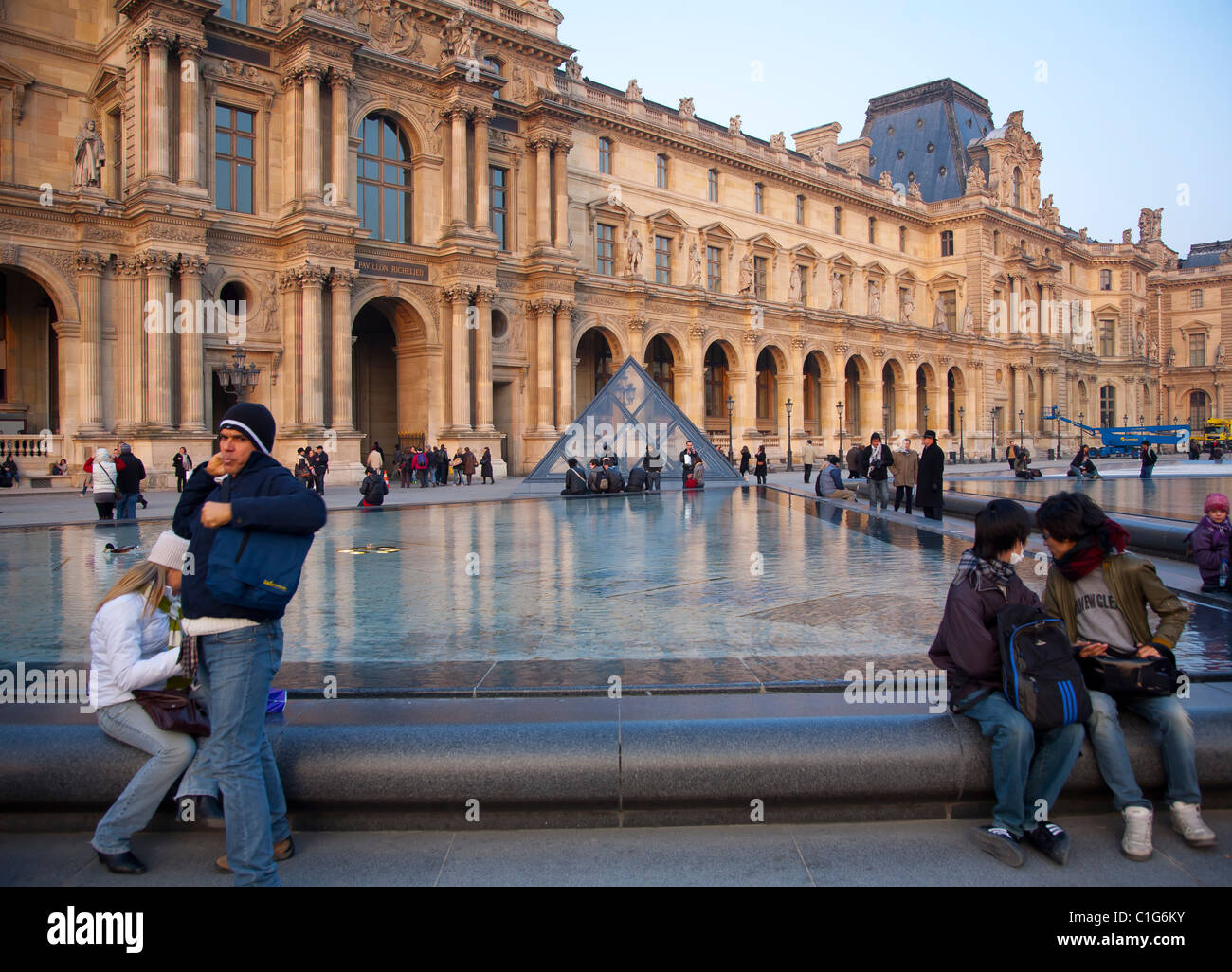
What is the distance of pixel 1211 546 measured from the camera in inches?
343

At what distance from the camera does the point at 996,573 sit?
4117 mm

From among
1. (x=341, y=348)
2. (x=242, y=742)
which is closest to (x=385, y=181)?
(x=341, y=348)

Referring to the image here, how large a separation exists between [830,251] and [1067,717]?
59005 millimetres

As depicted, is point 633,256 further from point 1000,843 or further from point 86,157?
point 1000,843

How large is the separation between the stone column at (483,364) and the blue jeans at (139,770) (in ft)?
106

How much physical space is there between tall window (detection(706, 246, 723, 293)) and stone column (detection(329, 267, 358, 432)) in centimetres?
2441

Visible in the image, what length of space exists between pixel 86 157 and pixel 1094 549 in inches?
1262

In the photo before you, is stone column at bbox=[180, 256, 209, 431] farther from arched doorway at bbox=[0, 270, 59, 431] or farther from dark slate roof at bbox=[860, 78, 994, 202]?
dark slate roof at bbox=[860, 78, 994, 202]

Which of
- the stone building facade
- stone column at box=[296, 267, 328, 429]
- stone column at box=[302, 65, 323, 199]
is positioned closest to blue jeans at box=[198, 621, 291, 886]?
the stone building facade

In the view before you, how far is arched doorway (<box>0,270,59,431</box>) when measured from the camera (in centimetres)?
3022

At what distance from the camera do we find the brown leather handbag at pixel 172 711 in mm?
3971

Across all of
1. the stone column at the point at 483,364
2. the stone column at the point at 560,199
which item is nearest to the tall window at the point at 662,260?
the stone column at the point at 560,199

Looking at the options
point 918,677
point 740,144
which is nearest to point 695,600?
point 918,677
